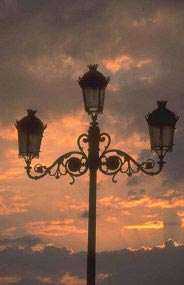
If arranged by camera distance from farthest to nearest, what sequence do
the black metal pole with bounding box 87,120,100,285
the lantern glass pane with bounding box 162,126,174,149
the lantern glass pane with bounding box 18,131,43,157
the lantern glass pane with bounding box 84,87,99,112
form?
the lantern glass pane with bounding box 18,131,43,157 < the lantern glass pane with bounding box 162,126,174,149 < the lantern glass pane with bounding box 84,87,99,112 < the black metal pole with bounding box 87,120,100,285

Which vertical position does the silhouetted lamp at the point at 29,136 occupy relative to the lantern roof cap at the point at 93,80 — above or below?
below

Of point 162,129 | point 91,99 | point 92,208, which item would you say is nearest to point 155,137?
point 162,129

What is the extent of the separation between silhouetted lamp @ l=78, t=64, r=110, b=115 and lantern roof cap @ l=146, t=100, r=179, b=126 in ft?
3.25

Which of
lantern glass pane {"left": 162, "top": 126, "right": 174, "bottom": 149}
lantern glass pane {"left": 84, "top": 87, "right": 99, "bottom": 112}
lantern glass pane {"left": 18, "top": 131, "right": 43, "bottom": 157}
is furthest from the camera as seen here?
lantern glass pane {"left": 18, "top": 131, "right": 43, "bottom": 157}

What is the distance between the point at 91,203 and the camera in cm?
1130

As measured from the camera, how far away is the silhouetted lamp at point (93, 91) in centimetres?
1170

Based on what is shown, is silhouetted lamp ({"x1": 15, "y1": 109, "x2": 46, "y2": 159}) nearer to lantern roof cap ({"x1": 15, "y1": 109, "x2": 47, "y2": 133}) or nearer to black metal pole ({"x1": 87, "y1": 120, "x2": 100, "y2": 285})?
lantern roof cap ({"x1": 15, "y1": 109, "x2": 47, "y2": 133})

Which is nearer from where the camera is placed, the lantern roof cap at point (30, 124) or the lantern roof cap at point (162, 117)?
the lantern roof cap at point (162, 117)

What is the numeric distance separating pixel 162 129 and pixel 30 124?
2453 mm

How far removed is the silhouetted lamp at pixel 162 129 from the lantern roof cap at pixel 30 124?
2.05 meters

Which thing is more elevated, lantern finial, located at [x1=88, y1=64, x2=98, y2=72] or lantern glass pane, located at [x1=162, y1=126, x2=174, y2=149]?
lantern finial, located at [x1=88, y1=64, x2=98, y2=72]

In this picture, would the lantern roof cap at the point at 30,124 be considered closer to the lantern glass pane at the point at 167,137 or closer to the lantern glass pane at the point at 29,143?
the lantern glass pane at the point at 29,143

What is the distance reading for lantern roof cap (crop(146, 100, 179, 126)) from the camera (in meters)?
12.0

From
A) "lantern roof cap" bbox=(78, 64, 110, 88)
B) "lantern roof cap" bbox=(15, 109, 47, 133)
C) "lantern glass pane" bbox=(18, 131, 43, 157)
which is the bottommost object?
"lantern glass pane" bbox=(18, 131, 43, 157)
